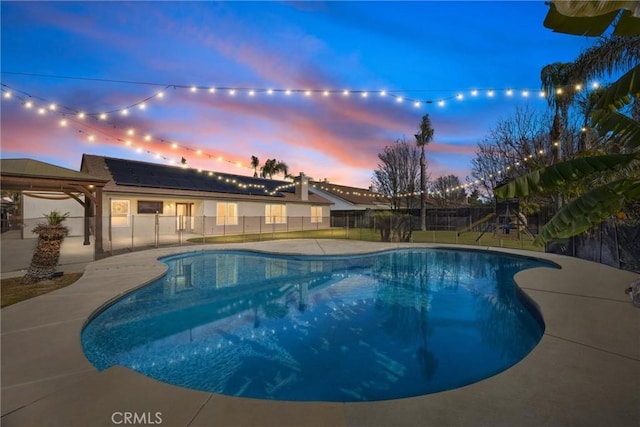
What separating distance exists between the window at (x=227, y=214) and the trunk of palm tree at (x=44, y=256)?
12.7 m

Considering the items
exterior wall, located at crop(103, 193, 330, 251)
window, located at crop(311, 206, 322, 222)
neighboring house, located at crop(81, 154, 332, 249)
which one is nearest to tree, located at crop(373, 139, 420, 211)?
window, located at crop(311, 206, 322, 222)

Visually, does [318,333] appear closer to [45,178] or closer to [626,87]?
[626,87]

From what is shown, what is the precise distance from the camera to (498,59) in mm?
12523

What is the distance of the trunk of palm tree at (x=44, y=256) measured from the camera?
24.0 ft

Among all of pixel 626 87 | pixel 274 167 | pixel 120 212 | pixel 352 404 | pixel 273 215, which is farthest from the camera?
pixel 274 167

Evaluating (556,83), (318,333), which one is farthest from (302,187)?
(318,333)

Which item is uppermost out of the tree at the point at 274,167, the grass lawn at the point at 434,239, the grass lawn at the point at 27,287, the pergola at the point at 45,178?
the tree at the point at 274,167

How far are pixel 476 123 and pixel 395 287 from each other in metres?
19.5

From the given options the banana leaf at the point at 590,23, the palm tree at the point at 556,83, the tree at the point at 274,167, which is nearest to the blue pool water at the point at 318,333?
the banana leaf at the point at 590,23

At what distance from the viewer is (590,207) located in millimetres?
3760

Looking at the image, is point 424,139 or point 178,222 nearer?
point 178,222

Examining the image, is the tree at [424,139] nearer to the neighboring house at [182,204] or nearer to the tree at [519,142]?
the tree at [519,142]

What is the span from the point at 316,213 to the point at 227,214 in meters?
9.75

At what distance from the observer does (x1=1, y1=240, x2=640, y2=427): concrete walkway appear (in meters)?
2.28
